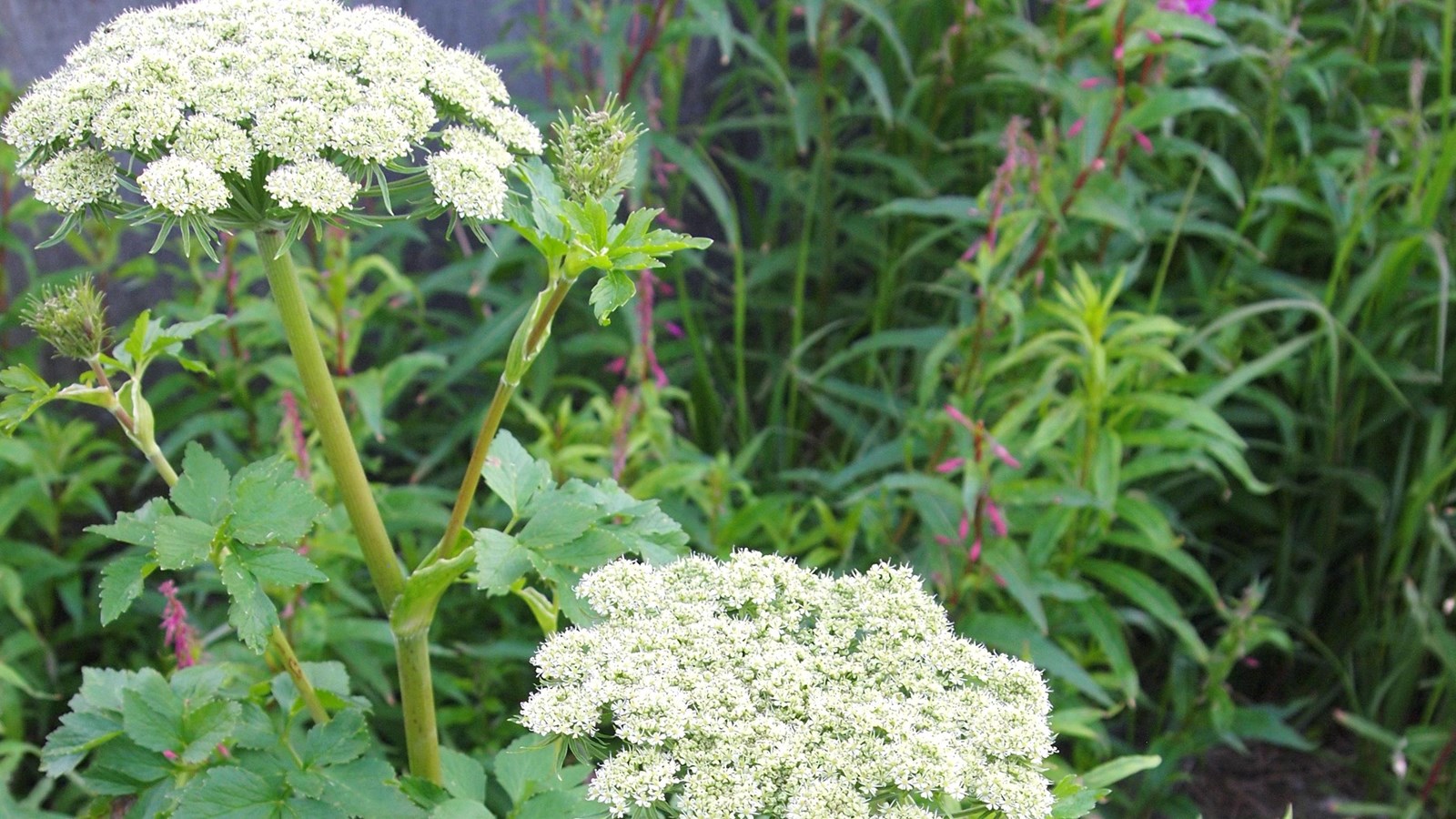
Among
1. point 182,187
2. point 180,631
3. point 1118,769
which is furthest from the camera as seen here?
point 180,631

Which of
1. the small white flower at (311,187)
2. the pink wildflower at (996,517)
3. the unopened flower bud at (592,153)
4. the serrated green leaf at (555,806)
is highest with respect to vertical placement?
the pink wildflower at (996,517)

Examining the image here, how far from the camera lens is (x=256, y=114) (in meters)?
1.33

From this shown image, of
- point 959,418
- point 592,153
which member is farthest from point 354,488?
point 959,418

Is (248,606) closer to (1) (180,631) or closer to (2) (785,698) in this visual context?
(2) (785,698)

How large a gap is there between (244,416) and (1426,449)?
10.5ft

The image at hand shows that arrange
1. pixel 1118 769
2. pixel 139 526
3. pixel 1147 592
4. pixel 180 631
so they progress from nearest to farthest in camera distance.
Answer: pixel 139 526 → pixel 1118 769 → pixel 180 631 → pixel 1147 592

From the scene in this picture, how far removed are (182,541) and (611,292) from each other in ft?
1.98

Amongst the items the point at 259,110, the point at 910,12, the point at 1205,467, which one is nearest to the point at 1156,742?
the point at 1205,467

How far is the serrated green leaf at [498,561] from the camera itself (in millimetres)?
1409

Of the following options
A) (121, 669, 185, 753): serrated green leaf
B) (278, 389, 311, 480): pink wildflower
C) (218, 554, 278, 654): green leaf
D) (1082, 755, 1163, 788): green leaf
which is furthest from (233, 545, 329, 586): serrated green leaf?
(1082, 755, 1163, 788): green leaf

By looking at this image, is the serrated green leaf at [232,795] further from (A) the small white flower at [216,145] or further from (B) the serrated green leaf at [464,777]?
(A) the small white flower at [216,145]

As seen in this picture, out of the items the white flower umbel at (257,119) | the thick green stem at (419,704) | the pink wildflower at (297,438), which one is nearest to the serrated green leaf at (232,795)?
the thick green stem at (419,704)

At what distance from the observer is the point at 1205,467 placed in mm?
2654

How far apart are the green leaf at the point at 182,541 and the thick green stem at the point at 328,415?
19 cm
